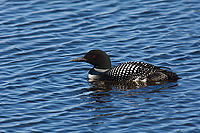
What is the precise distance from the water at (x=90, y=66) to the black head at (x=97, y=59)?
356 mm

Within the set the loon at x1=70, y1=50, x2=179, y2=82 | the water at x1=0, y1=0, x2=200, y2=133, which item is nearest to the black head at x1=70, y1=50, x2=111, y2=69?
the loon at x1=70, y1=50, x2=179, y2=82

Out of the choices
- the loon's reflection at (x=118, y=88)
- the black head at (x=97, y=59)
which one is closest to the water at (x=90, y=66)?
the loon's reflection at (x=118, y=88)

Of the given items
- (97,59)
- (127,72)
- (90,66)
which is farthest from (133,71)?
(90,66)

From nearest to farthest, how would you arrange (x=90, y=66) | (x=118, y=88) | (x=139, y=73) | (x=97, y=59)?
(x=118, y=88), (x=139, y=73), (x=97, y=59), (x=90, y=66)

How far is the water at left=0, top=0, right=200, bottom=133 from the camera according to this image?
25.2 feet

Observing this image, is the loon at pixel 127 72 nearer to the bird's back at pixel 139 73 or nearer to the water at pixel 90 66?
the bird's back at pixel 139 73

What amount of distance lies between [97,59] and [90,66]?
2.73 feet

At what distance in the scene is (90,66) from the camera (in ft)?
35.6

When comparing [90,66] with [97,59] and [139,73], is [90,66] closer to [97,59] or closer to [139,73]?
[97,59]

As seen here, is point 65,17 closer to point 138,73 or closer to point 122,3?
point 122,3

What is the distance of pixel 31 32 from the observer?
493 inches

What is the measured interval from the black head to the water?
0.36m

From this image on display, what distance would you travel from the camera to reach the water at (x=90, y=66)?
7695 mm

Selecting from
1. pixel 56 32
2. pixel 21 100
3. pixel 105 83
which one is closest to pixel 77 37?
pixel 56 32
